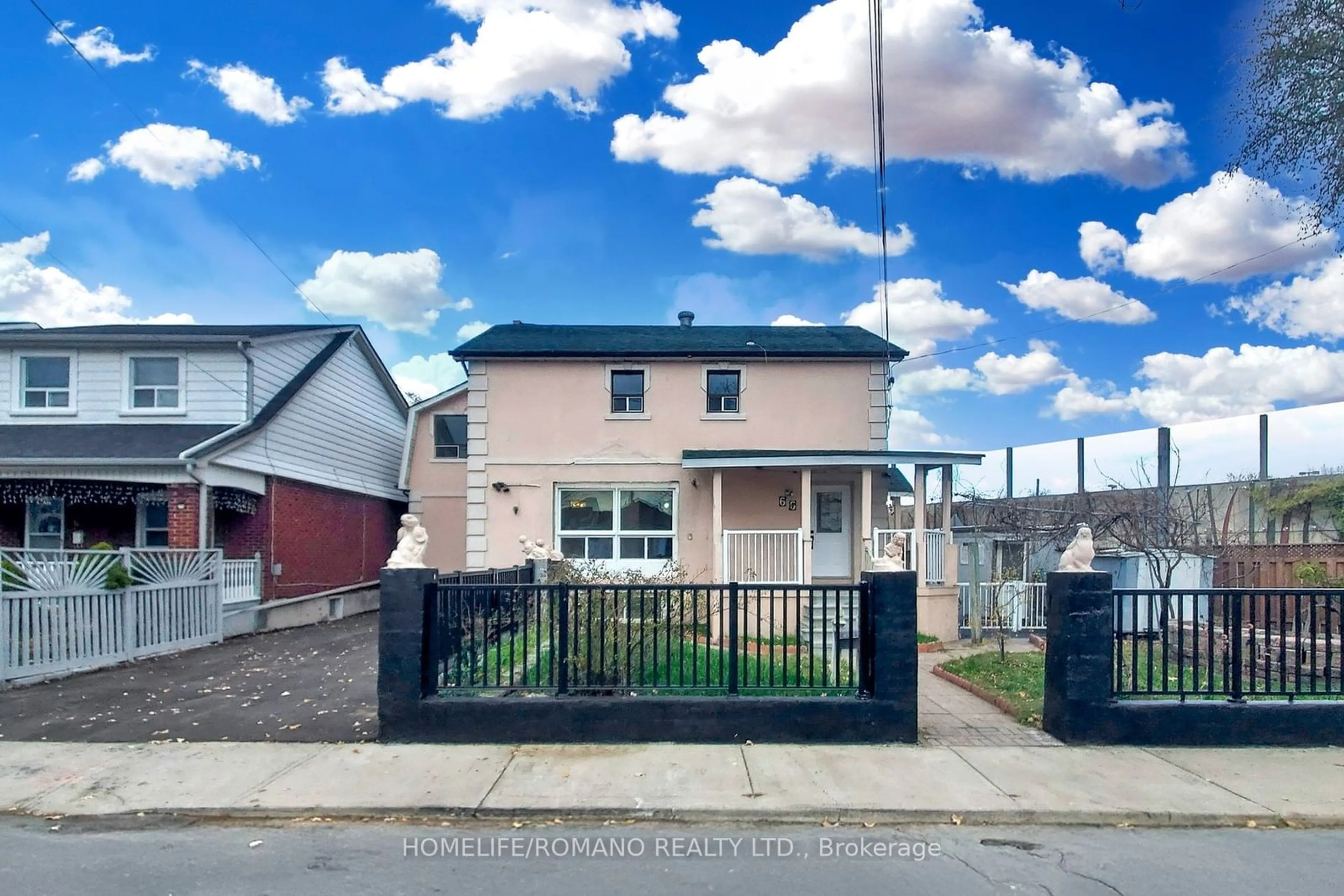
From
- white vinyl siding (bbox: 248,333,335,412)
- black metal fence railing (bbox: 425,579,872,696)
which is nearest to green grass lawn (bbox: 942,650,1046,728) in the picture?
black metal fence railing (bbox: 425,579,872,696)

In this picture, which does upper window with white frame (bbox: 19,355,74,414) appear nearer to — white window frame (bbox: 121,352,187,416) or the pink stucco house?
white window frame (bbox: 121,352,187,416)

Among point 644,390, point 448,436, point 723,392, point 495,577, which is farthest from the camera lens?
point 448,436

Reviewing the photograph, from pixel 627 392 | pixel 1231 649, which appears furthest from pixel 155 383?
pixel 1231 649

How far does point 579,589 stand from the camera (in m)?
7.42

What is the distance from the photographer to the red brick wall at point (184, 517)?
1473cm

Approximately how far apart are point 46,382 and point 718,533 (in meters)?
13.0

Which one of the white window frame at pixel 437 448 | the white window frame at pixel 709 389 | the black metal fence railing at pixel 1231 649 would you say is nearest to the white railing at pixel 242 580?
the white window frame at pixel 437 448

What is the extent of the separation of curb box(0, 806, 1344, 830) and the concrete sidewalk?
0.01 metres

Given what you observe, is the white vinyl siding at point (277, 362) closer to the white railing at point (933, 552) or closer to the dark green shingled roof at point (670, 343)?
the dark green shingled roof at point (670, 343)

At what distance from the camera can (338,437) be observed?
20.3 metres

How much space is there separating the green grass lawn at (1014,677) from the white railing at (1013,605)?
2.48 m

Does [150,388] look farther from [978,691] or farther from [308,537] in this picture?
[978,691]

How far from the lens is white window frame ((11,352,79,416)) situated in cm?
1672

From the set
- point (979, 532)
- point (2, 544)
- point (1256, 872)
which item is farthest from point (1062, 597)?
point (2, 544)
